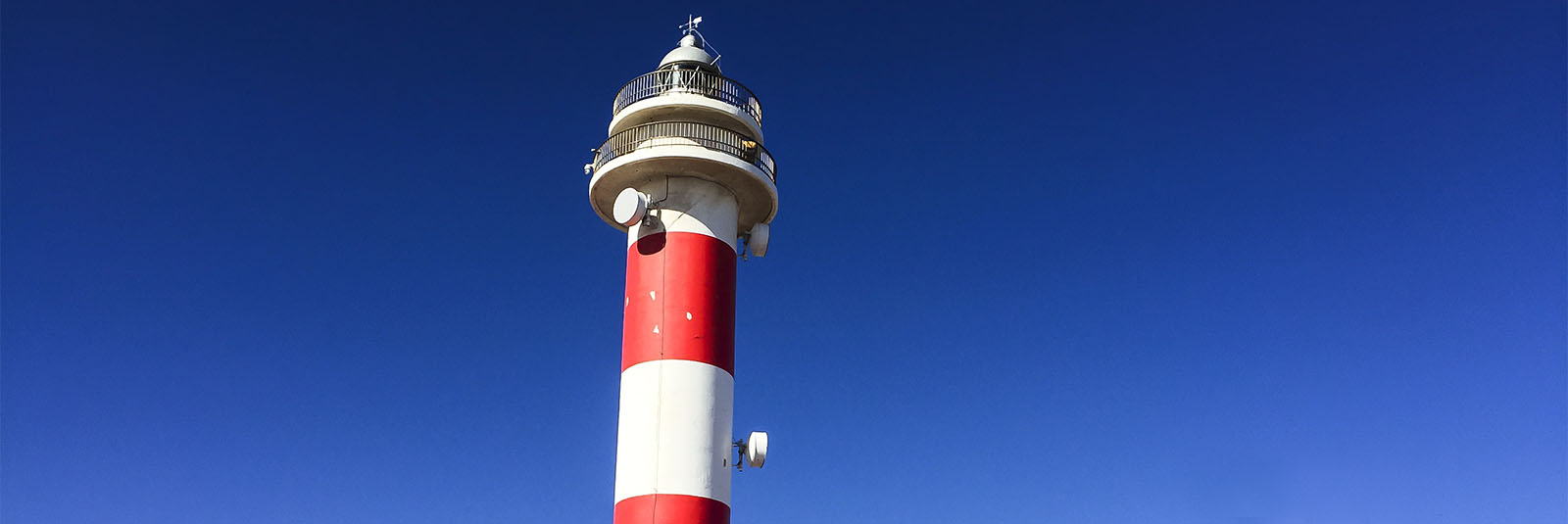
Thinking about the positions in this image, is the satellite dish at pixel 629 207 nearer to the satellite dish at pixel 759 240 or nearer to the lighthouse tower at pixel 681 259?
the lighthouse tower at pixel 681 259

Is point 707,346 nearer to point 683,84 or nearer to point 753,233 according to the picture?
point 753,233

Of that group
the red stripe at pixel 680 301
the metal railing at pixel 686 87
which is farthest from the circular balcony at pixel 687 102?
the red stripe at pixel 680 301

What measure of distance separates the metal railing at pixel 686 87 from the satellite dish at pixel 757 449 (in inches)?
276

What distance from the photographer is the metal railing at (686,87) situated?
29125mm

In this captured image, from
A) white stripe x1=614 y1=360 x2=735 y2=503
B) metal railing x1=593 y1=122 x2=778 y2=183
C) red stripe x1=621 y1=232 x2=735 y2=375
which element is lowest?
white stripe x1=614 y1=360 x2=735 y2=503

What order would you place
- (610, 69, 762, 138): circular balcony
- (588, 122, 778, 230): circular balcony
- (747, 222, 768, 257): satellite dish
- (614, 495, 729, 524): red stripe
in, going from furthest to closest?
1. (747, 222, 768, 257): satellite dish
2. (610, 69, 762, 138): circular balcony
3. (588, 122, 778, 230): circular balcony
4. (614, 495, 729, 524): red stripe

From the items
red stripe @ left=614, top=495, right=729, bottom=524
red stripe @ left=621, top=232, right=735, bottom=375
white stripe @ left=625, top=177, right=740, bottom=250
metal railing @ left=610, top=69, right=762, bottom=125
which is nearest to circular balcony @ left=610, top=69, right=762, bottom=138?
metal railing @ left=610, top=69, right=762, bottom=125

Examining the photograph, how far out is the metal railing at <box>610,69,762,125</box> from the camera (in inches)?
1147

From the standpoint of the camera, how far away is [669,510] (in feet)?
84.1

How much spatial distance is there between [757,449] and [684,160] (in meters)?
5.98

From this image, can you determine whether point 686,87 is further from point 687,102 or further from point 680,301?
point 680,301

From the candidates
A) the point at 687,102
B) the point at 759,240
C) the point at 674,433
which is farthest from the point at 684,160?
the point at 674,433

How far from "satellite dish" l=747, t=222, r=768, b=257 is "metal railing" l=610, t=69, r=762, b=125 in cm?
240

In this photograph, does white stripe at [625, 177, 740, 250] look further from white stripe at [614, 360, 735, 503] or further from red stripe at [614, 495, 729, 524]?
red stripe at [614, 495, 729, 524]
